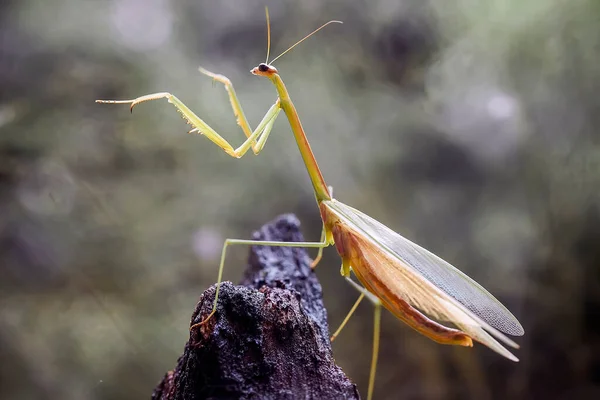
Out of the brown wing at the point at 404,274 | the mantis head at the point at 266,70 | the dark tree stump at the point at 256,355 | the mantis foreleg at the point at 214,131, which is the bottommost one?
the dark tree stump at the point at 256,355

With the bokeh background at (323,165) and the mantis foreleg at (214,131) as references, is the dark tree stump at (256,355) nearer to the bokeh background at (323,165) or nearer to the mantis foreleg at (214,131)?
the mantis foreleg at (214,131)

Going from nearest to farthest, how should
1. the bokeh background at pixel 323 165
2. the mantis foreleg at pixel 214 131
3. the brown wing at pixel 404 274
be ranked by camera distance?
1. the brown wing at pixel 404 274
2. the mantis foreleg at pixel 214 131
3. the bokeh background at pixel 323 165

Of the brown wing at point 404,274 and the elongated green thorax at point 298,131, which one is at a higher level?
the elongated green thorax at point 298,131

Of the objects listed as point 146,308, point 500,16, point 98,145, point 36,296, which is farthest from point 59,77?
point 500,16

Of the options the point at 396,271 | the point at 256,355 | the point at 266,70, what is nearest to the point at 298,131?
the point at 266,70

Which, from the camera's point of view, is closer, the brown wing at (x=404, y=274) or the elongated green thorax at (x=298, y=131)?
the brown wing at (x=404, y=274)

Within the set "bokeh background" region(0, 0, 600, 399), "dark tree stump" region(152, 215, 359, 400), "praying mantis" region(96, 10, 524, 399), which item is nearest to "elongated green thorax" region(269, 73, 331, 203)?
"praying mantis" region(96, 10, 524, 399)

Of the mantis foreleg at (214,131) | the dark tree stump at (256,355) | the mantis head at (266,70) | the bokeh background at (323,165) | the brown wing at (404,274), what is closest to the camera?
the dark tree stump at (256,355)

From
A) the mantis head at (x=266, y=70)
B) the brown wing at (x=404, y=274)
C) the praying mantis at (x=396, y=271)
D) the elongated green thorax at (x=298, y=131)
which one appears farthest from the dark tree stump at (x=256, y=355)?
the mantis head at (x=266, y=70)
